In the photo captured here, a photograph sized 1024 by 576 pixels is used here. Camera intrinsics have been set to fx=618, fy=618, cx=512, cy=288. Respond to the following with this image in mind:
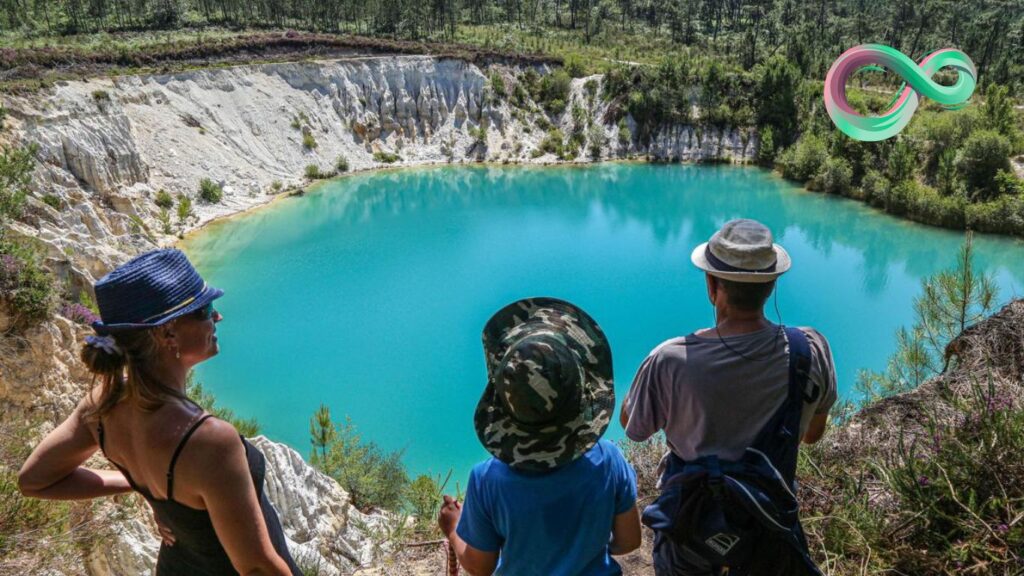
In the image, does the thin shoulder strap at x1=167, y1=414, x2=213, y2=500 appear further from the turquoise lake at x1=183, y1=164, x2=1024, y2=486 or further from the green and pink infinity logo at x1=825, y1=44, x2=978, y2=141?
the green and pink infinity logo at x1=825, y1=44, x2=978, y2=141

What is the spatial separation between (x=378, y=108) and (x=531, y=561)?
3342cm

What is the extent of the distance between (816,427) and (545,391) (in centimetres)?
134

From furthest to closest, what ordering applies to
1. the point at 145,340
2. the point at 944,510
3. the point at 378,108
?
the point at 378,108, the point at 944,510, the point at 145,340

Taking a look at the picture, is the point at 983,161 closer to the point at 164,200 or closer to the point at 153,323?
the point at 153,323

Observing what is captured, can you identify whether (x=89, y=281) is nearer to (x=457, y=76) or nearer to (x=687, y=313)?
(x=687, y=313)

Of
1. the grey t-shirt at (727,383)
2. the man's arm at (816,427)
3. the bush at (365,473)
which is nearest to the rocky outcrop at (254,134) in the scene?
the bush at (365,473)

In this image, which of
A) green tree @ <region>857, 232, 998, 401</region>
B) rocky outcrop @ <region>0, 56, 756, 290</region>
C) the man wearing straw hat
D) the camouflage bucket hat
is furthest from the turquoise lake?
the camouflage bucket hat

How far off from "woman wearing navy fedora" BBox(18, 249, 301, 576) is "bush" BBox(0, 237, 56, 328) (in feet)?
15.7

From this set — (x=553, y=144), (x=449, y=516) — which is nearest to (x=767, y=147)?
(x=553, y=144)

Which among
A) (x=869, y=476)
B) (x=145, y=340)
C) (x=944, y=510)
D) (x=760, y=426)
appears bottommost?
(x=869, y=476)

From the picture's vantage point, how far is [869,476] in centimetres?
316

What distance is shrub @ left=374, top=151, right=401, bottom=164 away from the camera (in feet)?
105

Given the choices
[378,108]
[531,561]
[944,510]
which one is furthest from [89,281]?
[378,108]

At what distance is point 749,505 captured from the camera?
1.89 meters
